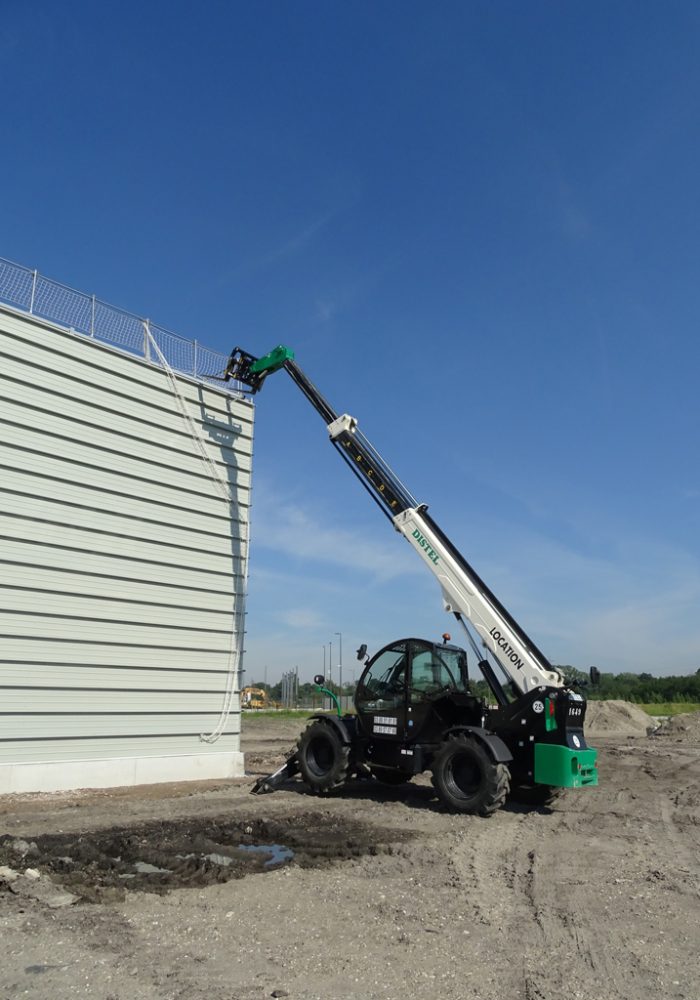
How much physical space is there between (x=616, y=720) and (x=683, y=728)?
6.77 meters

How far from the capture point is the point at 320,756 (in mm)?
12156

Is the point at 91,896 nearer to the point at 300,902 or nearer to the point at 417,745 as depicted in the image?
the point at 300,902

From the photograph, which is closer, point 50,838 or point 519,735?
point 50,838

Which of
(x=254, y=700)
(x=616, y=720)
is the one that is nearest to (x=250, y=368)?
(x=616, y=720)

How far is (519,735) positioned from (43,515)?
814 cm

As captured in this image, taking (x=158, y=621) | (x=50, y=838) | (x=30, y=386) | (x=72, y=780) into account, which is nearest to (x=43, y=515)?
(x=30, y=386)

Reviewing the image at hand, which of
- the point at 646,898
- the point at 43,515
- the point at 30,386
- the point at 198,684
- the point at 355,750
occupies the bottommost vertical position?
the point at 646,898

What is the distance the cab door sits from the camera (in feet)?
37.3

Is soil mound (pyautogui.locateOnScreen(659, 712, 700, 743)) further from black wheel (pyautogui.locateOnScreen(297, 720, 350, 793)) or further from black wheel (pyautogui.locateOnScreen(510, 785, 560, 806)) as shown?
black wheel (pyautogui.locateOnScreen(297, 720, 350, 793))

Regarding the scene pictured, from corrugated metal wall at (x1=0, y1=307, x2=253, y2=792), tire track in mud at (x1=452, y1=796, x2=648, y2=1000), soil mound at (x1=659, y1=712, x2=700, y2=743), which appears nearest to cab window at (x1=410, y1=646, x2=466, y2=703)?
tire track in mud at (x1=452, y1=796, x2=648, y2=1000)

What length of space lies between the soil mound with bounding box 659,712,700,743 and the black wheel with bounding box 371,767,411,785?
19459 millimetres

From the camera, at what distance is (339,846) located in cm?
784

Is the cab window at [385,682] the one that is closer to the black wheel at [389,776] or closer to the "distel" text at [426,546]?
the black wheel at [389,776]

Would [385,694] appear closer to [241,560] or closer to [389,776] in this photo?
[389,776]
